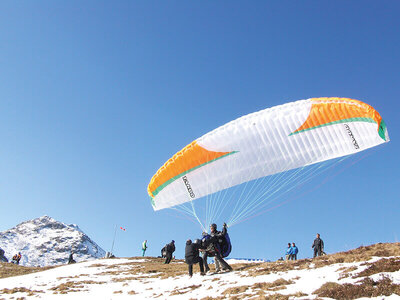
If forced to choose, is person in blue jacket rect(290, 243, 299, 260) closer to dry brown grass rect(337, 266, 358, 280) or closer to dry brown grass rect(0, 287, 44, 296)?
dry brown grass rect(337, 266, 358, 280)

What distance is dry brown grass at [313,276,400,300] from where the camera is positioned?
607cm

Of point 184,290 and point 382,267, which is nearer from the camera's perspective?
point 382,267

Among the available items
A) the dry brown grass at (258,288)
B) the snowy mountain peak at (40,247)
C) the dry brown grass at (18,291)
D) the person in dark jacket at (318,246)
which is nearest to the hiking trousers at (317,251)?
the person in dark jacket at (318,246)

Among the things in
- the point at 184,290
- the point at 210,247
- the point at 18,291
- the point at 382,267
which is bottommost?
the point at 382,267

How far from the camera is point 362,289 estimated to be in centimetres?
637

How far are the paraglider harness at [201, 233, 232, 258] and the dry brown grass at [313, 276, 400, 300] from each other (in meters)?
5.47

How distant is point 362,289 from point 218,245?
649 centimetres

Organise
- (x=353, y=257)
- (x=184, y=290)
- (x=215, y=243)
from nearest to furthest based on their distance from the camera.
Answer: (x=353, y=257) < (x=184, y=290) < (x=215, y=243)

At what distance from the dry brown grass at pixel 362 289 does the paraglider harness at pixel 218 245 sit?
5470 millimetres

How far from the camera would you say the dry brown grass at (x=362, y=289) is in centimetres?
607

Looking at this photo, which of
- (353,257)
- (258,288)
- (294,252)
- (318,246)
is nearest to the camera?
(258,288)

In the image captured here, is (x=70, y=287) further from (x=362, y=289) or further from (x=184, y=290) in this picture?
(x=362, y=289)

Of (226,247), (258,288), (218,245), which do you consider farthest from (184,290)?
(258,288)

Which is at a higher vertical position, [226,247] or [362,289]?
[226,247]
